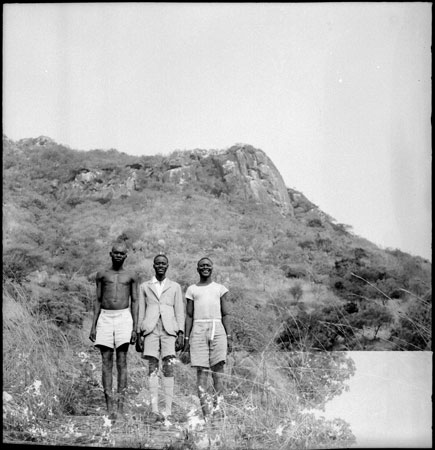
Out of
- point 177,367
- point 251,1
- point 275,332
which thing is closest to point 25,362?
point 177,367

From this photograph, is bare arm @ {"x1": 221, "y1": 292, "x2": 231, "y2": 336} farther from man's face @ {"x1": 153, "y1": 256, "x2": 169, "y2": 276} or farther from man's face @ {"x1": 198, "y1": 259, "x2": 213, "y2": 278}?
man's face @ {"x1": 153, "y1": 256, "x2": 169, "y2": 276}

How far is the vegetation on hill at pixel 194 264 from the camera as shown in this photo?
7.09 metres

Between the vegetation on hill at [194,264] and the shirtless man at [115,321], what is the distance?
34.6 inches

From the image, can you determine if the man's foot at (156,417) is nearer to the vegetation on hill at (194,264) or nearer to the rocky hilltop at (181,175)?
the vegetation on hill at (194,264)

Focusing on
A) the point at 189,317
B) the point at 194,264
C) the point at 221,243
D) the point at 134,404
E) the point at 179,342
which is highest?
the point at 221,243

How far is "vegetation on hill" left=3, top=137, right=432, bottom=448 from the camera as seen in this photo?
709cm

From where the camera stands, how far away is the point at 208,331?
18.7 feet

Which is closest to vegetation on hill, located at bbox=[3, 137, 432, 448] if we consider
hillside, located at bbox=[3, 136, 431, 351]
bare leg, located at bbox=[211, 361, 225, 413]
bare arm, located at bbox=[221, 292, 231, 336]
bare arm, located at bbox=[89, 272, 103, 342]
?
hillside, located at bbox=[3, 136, 431, 351]

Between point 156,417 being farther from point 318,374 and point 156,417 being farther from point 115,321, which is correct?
point 318,374

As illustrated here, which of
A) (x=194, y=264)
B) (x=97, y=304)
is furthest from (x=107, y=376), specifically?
(x=194, y=264)

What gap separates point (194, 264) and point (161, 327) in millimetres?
3238

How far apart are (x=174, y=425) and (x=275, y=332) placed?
97.3 inches

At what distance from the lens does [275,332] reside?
7766 millimetres

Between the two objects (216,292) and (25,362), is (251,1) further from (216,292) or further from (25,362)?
(25,362)
